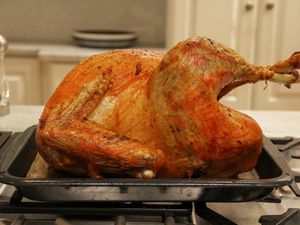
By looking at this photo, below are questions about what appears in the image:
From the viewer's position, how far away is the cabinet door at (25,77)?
2271mm

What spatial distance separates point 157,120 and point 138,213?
16cm

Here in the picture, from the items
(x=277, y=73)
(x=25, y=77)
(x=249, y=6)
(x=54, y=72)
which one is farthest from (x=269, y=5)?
(x=277, y=73)

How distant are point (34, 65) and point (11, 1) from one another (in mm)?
487

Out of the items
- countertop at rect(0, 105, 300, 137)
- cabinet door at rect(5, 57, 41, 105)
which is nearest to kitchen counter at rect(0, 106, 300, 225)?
countertop at rect(0, 105, 300, 137)

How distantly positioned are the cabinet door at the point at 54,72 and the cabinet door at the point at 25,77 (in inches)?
2.2

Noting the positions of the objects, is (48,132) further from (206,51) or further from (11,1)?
(11,1)

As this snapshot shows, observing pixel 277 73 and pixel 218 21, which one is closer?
pixel 277 73

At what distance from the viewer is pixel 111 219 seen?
72 centimetres

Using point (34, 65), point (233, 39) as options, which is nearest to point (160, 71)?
point (233, 39)

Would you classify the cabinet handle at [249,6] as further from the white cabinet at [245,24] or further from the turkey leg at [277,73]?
the turkey leg at [277,73]

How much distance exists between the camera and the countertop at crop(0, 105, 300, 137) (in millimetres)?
1217

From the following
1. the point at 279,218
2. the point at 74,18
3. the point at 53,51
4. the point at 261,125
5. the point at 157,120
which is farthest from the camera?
the point at 74,18

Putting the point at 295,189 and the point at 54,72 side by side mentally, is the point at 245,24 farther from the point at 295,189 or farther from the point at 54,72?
the point at 295,189

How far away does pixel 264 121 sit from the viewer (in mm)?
1319
